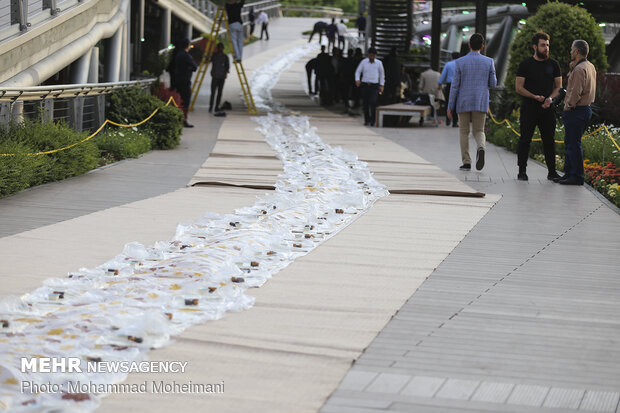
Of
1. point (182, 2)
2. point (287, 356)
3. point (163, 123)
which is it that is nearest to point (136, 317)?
point (287, 356)

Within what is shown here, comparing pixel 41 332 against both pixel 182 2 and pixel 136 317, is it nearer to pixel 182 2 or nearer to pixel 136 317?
pixel 136 317

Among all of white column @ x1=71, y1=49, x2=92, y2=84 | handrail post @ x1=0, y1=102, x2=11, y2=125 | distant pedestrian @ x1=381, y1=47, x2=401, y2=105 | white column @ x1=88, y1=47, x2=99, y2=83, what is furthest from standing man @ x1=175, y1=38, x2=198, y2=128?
handrail post @ x1=0, y1=102, x2=11, y2=125

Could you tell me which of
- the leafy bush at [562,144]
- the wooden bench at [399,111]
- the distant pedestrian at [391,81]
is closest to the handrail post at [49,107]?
the leafy bush at [562,144]

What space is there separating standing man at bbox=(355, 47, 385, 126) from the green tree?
400cm

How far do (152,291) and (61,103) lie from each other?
29.2 feet

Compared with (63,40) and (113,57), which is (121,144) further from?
(113,57)

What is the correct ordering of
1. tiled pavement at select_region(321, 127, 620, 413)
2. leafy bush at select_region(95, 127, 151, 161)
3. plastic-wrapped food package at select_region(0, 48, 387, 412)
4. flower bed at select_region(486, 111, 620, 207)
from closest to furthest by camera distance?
tiled pavement at select_region(321, 127, 620, 413), plastic-wrapped food package at select_region(0, 48, 387, 412), flower bed at select_region(486, 111, 620, 207), leafy bush at select_region(95, 127, 151, 161)

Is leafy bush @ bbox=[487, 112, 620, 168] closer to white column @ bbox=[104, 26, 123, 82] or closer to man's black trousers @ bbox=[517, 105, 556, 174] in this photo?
man's black trousers @ bbox=[517, 105, 556, 174]

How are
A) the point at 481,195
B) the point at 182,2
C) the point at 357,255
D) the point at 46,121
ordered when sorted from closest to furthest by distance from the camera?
the point at 357,255, the point at 481,195, the point at 46,121, the point at 182,2

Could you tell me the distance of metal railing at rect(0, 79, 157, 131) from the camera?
11.5m

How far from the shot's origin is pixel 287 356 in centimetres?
497

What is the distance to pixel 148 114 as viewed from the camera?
16.2 m

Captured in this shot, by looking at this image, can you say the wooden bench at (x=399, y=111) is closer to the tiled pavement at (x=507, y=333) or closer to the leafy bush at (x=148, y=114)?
the leafy bush at (x=148, y=114)

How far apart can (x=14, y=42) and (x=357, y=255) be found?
26.7 feet
